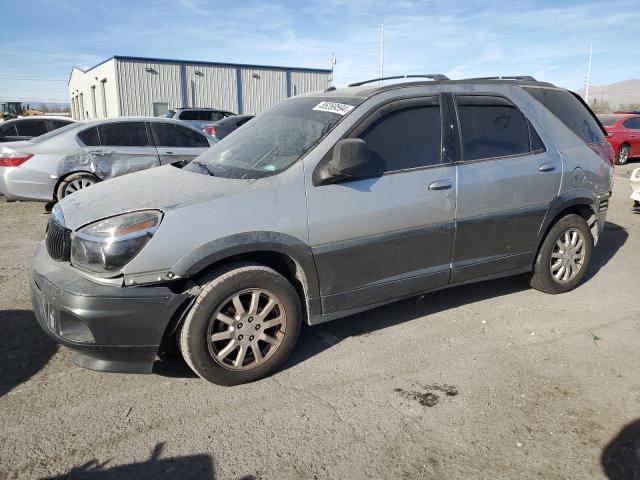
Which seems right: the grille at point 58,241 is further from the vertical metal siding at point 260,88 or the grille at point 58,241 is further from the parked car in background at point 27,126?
the vertical metal siding at point 260,88

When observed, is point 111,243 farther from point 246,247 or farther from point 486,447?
point 486,447

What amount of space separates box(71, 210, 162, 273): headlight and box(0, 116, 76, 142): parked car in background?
8.09m

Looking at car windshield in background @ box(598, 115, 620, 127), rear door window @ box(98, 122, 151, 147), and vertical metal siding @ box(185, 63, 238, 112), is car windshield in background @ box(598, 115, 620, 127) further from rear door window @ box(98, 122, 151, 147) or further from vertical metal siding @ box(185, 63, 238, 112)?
vertical metal siding @ box(185, 63, 238, 112)

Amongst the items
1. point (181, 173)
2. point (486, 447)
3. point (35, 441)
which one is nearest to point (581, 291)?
point (486, 447)

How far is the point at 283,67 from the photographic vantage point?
3734 cm

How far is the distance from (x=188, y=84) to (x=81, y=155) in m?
28.5

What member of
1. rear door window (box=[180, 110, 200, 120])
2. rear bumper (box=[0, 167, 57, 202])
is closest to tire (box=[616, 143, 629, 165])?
rear door window (box=[180, 110, 200, 120])

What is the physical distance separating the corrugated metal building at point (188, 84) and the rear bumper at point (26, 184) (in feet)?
85.6

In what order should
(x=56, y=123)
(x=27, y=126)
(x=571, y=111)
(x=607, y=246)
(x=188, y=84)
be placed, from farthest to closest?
(x=188, y=84) < (x=56, y=123) < (x=27, y=126) < (x=607, y=246) < (x=571, y=111)

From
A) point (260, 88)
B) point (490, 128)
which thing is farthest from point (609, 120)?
point (260, 88)

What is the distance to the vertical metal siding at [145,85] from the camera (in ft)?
107

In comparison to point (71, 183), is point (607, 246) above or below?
below

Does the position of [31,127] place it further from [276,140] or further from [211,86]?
[211,86]

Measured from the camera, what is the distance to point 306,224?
3.38m
